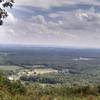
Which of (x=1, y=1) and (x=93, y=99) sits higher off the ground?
(x=1, y=1)

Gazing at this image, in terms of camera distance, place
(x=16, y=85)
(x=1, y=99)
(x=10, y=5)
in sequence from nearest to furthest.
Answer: (x=1, y=99) < (x=10, y=5) < (x=16, y=85)

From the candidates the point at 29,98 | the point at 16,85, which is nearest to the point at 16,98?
the point at 29,98

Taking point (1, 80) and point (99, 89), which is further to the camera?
point (99, 89)

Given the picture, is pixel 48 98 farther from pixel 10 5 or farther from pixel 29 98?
pixel 10 5

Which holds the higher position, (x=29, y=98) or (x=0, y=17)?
(x=0, y=17)

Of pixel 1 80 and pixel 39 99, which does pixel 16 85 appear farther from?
pixel 39 99

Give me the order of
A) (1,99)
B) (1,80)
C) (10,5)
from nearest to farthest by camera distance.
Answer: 1. (1,99)
2. (10,5)
3. (1,80)

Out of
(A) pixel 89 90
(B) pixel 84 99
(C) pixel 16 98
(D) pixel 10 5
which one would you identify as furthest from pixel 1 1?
(A) pixel 89 90

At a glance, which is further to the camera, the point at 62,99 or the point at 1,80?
the point at 1,80

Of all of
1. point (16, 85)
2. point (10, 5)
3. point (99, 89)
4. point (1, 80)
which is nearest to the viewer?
point (10, 5)
